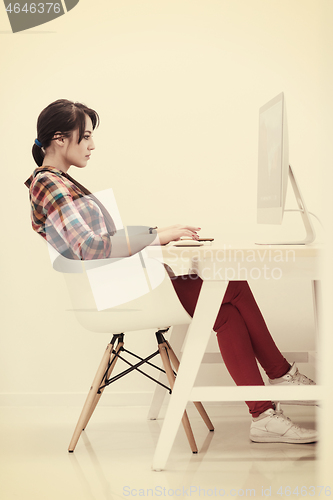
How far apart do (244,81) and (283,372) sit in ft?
3.72

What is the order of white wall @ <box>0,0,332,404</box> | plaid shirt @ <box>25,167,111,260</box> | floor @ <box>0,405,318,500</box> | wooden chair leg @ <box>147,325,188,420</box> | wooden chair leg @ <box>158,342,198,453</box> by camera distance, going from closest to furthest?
floor @ <box>0,405,318,500</box> < plaid shirt @ <box>25,167,111,260</box> < wooden chair leg @ <box>158,342,198,453</box> < wooden chair leg @ <box>147,325,188,420</box> < white wall @ <box>0,0,332,404</box>

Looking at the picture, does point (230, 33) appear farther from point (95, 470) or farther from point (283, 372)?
point (95, 470)

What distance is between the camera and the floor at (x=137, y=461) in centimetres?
109

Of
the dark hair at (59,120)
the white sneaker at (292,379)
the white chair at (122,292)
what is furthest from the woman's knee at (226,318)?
the dark hair at (59,120)

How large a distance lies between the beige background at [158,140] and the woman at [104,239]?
A: 46 cm

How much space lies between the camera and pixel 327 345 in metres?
0.40

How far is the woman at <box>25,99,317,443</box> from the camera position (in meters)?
1.23

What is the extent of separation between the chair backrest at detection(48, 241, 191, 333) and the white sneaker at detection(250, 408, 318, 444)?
14.9 inches

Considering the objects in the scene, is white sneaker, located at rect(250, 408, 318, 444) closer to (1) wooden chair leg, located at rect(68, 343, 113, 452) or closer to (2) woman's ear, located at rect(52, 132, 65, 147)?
(1) wooden chair leg, located at rect(68, 343, 113, 452)

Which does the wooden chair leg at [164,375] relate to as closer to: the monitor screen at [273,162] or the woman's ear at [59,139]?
the monitor screen at [273,162]

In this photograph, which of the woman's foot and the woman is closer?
the woman

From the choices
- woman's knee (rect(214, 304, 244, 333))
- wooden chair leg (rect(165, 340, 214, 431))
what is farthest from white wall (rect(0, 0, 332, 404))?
woman's knee (rect(214, 304, 244, 333))

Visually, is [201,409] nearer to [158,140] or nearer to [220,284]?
[220,284]

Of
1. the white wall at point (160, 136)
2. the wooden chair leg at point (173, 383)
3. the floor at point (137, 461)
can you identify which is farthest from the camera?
the white wall at point (160, 136)
